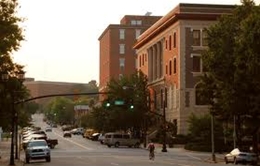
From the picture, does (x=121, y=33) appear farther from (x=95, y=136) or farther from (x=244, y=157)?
(x=244, y=157)

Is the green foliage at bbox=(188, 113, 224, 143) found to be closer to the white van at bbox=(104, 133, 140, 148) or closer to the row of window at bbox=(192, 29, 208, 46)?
the white van at bbox=(104, 133, 140, 148)

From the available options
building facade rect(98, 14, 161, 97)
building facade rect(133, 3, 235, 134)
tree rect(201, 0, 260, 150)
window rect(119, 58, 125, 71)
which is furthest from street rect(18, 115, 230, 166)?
window rect(119, 58, 125, 71)

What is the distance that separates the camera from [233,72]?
53.7m

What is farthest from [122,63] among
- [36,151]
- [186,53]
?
[36,151]

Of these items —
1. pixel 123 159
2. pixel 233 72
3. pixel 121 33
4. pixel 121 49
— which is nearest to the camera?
pixel 233 72

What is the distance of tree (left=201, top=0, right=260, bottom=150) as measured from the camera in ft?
157

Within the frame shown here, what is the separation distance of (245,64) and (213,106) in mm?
11526

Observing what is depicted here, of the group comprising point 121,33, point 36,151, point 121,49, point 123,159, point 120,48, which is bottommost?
point 123,159

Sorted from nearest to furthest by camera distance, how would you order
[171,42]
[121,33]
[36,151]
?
[36,151]
[171,42]
[121,33]

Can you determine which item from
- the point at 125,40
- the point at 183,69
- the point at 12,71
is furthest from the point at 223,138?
the point at 125,40

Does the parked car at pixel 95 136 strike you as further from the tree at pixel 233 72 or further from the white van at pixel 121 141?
the tree at pixel 233 72

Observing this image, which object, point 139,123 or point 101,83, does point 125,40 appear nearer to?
point 101,83

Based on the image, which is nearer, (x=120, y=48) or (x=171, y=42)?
(x=171, y=42)

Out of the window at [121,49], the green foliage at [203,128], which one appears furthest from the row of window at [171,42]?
the window at [121,49]
